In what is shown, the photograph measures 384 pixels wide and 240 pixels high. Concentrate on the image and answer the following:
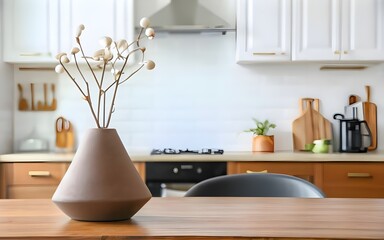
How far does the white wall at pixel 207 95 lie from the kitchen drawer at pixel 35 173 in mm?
610

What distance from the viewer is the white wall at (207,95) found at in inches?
168

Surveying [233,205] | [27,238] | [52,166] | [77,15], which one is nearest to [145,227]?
[27,238]

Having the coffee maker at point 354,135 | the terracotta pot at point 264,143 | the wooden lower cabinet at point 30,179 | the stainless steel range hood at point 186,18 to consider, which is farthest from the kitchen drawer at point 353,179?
the wooden lower cabinet at point 30,179

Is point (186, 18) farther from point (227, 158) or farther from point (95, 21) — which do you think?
point (227, 158)

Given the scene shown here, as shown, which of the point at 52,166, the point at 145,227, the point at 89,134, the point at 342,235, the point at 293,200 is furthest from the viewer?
the point at 52,166

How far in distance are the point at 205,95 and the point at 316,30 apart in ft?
3.06

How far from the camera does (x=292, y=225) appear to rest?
1402 mm

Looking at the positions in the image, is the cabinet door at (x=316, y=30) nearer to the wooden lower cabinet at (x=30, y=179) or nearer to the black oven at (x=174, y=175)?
the black oven at (x=174, y=175)

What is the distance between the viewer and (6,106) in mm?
4152

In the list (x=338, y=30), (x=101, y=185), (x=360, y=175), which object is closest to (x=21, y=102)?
(x=338, y=30)

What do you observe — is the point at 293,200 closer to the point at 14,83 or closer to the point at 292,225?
the point at 292,225

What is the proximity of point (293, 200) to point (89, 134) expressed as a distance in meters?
0.74

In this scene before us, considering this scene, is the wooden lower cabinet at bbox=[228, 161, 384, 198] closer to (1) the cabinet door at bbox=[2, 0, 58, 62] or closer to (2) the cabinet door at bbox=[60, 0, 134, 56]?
(2) the cabinet door at bbox=[60, 0, 134, 56]

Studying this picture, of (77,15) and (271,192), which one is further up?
(77,15)
